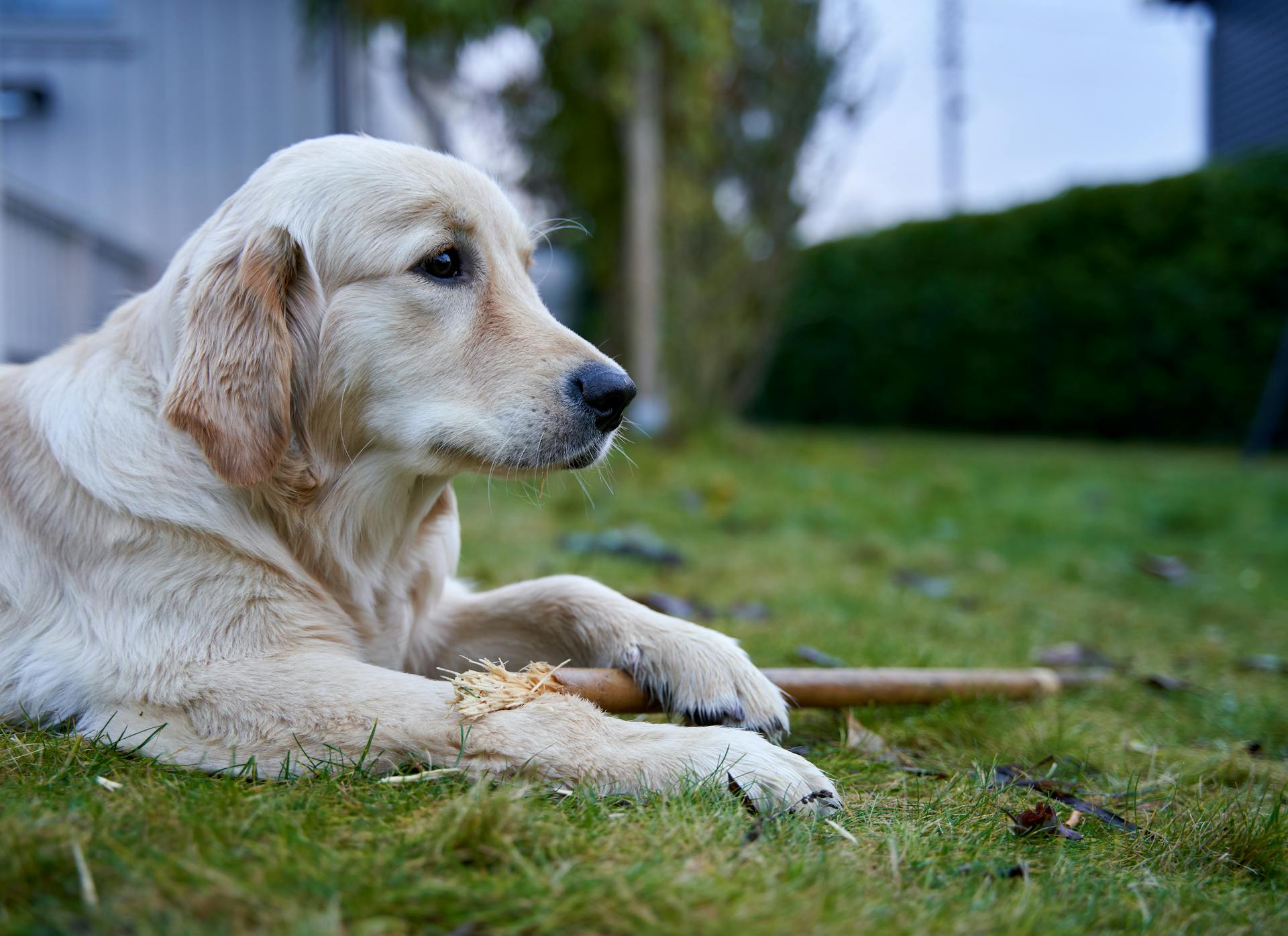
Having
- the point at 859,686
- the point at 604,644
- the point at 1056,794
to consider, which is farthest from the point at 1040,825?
the point at 604,644

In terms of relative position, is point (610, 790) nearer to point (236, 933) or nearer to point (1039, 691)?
point (236, 933)

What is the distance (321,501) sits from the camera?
7.22 ft

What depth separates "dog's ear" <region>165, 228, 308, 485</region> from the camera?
6.52 feet

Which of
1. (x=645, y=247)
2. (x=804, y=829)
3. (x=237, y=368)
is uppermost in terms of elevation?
(x=237, y=368)

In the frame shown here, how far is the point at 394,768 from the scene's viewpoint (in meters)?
1.78

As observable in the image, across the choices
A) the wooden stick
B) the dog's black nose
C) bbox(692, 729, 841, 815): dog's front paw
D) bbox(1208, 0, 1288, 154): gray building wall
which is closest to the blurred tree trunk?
the wooden stick

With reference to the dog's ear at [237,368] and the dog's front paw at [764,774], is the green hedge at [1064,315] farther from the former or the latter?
the dog's ear at [237,368]

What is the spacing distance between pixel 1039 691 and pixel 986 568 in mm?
2555

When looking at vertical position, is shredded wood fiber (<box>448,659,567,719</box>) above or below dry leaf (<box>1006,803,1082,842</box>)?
above

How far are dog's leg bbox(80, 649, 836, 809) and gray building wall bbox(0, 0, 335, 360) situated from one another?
29.9 ft

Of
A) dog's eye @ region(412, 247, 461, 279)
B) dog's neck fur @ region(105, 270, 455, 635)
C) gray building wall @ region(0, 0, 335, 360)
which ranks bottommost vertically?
dog's neck fur @ region(105, 270, 455, 635)

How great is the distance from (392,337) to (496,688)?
33.1 inches

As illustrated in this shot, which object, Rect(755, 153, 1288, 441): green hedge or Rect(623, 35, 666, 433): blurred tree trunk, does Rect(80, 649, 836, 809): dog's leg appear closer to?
Rect(623, 35, 666, 433): blurred tree trunk

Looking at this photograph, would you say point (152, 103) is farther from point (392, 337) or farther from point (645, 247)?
point (392, 337)
